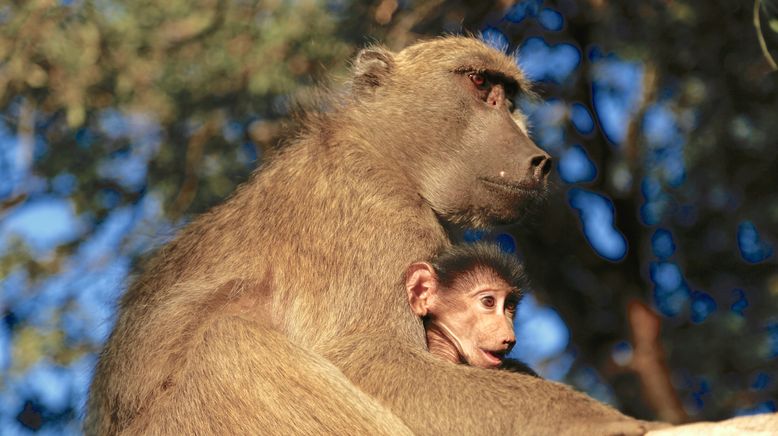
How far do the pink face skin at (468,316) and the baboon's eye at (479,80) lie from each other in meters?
1.07

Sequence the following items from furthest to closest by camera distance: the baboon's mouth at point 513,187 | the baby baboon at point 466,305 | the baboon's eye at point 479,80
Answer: the baboon's eye at point 479,80 → the baboon's mouth at point 513,187 → the baby baboon at point 466,305

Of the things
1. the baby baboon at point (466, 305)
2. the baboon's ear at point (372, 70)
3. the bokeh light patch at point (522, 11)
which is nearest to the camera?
the baby baboon at point (466, 305)

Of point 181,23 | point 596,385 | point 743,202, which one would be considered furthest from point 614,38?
point 181,23

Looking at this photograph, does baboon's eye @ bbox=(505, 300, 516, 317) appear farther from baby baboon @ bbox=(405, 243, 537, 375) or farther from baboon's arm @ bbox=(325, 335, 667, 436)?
baboon's arm @ bbox=(325, 335, 667, 436)

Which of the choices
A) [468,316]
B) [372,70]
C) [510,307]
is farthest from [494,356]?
[372,70]

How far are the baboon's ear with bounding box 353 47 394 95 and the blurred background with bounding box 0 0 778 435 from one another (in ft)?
0.70

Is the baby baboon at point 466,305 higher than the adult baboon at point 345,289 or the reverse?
the reverse

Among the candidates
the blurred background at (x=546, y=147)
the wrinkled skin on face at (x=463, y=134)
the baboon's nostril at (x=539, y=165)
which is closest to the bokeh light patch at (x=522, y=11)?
the blurred background at (x=546, y=147)

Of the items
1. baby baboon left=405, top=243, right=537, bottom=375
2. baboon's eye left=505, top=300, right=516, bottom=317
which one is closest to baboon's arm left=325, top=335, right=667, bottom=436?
baby baboon left=405, top=243, right=537, bottom=375

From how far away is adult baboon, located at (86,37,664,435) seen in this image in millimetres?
4633

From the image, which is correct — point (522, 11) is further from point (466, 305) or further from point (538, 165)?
point (466, 305)

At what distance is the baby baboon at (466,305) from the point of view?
525 centimetres

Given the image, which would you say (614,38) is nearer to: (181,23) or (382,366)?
(181,23)

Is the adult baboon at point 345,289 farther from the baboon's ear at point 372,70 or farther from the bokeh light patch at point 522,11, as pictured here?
the bokeh light patch at point 522,11
